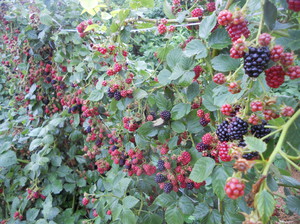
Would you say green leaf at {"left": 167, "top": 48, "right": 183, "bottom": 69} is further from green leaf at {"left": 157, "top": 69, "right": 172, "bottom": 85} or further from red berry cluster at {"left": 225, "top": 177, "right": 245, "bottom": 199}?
red berry cluster at {"left": 225, "top": 177, "right": 245, "bottom": 199}

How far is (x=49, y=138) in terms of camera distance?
1741mm

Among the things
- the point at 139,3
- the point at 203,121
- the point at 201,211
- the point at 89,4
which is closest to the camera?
the point at 203,121

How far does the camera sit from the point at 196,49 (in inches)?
32.1

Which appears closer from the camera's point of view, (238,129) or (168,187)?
(238,129)

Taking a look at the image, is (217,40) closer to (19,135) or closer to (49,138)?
(49,138)

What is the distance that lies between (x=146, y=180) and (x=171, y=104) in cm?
45

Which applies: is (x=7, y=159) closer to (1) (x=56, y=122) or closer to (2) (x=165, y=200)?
(1) (x=56, y=122)

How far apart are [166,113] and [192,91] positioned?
0.45 feet

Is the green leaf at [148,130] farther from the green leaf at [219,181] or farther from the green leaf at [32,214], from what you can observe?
the green leaf at [32,214]

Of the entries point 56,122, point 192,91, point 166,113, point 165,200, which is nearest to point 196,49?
point 192,91

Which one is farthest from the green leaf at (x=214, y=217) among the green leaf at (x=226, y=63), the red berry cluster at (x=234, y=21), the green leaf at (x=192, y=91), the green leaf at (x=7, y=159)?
the green leaf at (x=7, y=159)

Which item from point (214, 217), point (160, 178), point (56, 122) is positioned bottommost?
point (56, 122)

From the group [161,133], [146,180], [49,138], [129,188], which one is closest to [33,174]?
[49,138]

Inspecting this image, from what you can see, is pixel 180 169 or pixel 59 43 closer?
Result: pixel 180 169
